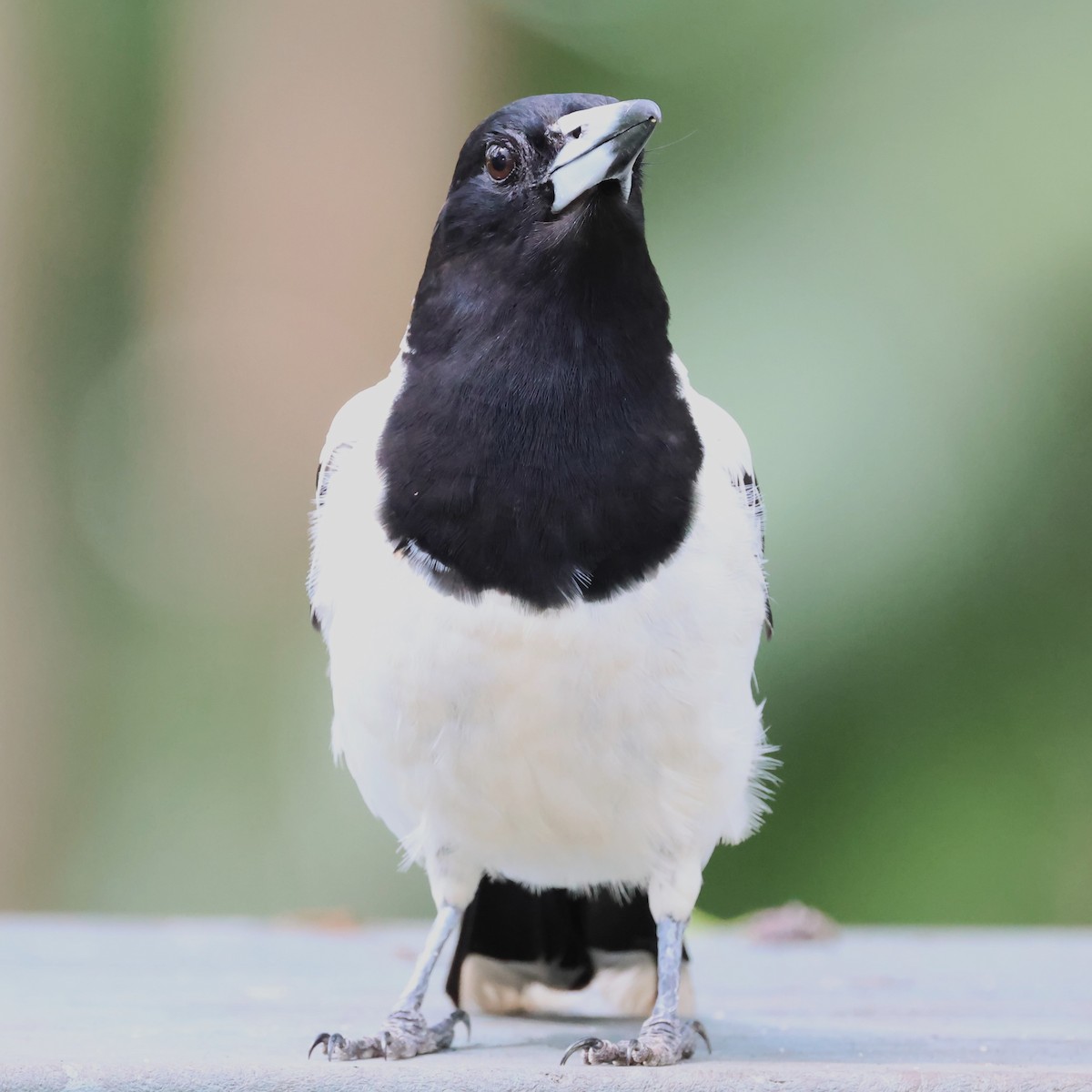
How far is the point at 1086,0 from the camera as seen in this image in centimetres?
434

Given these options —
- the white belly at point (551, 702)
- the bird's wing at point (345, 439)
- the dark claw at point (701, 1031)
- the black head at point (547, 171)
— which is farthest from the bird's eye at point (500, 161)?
the dark claw at point (701, 1031)

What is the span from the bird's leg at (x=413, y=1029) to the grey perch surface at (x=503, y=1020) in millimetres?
54

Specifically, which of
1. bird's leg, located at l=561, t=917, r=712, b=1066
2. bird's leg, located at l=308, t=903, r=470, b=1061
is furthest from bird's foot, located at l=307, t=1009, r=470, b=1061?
bird's leg, located at l=561, t=917, r=712, b=1066

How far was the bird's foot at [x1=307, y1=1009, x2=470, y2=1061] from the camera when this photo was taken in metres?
2.02

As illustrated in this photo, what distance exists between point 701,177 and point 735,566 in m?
2.51

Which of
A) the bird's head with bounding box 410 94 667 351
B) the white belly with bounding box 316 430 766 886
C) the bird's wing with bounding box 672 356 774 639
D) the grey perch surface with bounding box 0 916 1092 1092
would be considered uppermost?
the bird's head with bounding box 410 94 667 351

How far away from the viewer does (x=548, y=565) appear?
2.07m

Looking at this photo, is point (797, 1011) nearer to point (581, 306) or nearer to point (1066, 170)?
point (581, 306)

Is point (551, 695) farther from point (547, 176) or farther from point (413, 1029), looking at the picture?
point (547, 176)

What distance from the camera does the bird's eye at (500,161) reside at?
7.30 feet

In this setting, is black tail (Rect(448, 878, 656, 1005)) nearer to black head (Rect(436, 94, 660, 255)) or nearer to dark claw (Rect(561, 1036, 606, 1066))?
dark claw (Rect(561, 1036, 606, 1066))

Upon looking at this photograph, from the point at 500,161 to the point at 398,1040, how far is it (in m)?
1.19

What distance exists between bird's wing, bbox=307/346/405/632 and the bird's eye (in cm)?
30

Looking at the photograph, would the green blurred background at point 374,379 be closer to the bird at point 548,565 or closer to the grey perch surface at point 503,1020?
the grey perch surface at point 503,1020
